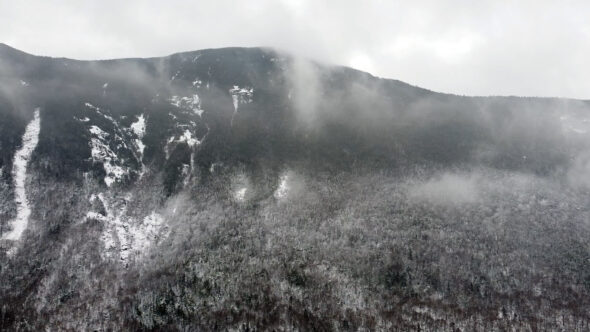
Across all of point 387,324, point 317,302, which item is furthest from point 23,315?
point 387,324

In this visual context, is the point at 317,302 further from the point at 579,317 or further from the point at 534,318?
the point at 579,317

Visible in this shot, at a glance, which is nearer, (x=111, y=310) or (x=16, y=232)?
(x=111, y=310)

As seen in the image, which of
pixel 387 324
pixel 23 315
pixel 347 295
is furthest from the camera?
pixel 347 295

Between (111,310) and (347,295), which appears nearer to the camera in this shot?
(111,310)

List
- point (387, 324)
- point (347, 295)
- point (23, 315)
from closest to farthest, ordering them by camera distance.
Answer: point (23, 315)
point (387, 324)
point (347, 295)

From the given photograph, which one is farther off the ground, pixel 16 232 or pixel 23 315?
pixel 16 232

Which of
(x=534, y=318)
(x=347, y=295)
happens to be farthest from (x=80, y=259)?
(x=534, y=318)

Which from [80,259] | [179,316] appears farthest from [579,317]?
[80,259]

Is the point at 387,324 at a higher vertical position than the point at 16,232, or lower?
lower

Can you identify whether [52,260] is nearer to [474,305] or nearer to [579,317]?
[474,305]
